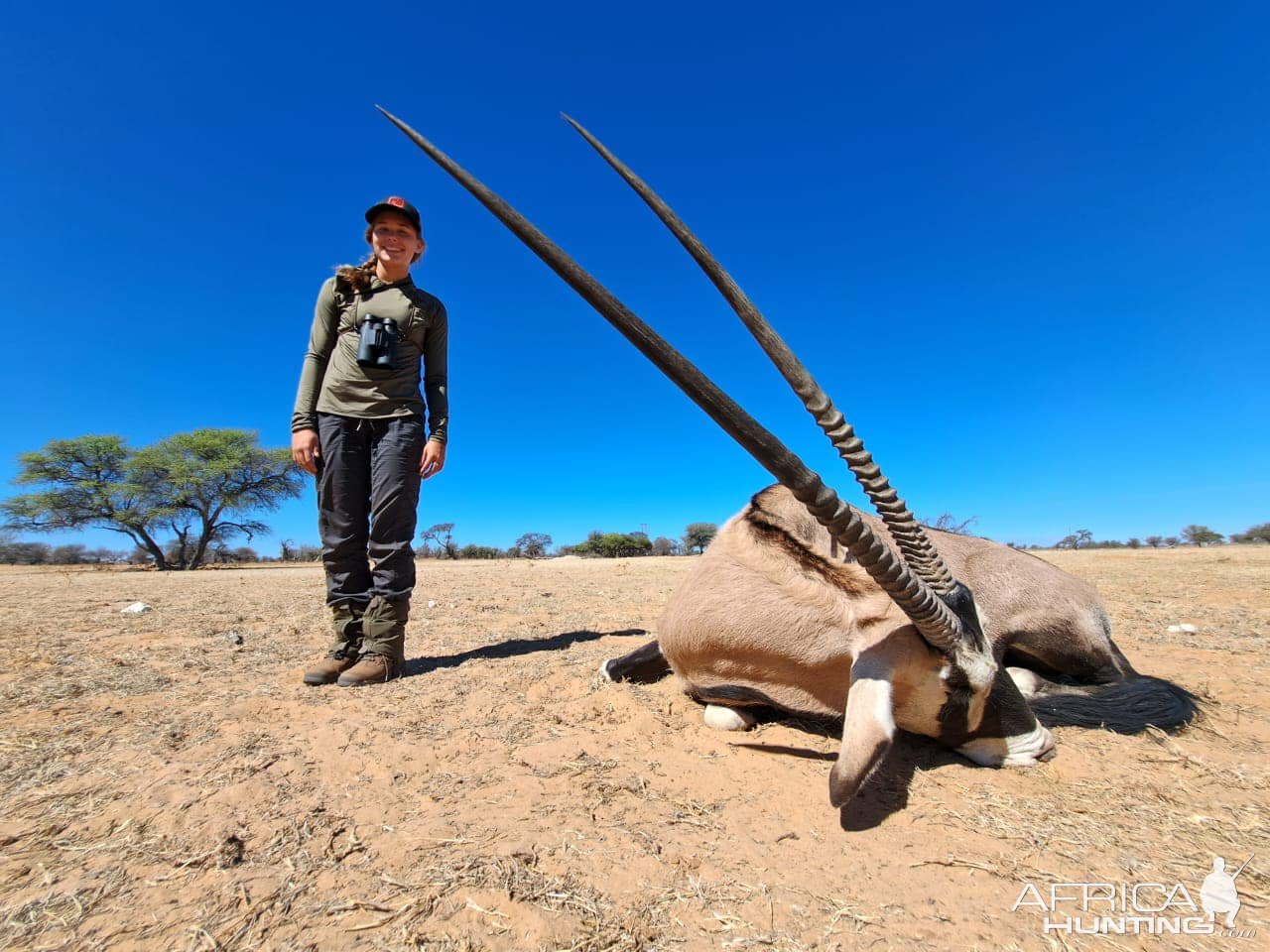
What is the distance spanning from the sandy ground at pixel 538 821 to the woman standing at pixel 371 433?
1.66 ft

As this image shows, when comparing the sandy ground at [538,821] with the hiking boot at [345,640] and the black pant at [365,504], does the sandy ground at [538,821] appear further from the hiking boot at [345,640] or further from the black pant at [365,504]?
the black pant at [365,504]

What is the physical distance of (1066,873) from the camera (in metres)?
1.60

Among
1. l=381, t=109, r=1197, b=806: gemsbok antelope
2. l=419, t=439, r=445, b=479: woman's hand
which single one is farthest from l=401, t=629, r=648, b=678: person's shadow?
l=419, t=439, r=445, b=479: woman's hand

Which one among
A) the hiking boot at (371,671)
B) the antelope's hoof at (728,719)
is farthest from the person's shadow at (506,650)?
the antelope's hoof at (728,719)

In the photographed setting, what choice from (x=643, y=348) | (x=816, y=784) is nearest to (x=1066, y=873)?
(x=816, y=784)

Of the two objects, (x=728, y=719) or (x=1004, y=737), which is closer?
(x=1004, y=737)

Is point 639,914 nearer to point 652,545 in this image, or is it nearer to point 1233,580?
point 1233,580

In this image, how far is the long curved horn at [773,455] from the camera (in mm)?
1322

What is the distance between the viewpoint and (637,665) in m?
3.48

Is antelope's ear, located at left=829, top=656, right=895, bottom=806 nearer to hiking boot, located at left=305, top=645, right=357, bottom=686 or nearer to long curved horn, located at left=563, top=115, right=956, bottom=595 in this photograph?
long curved horn, located at left=563, top=115, right=956, bottom=595

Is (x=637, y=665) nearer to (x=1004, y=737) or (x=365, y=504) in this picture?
(x=1004, y=737)

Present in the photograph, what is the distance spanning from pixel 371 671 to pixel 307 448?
1489 millimetres


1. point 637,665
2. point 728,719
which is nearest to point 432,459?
point 637,665

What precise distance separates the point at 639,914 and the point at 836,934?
47cm
